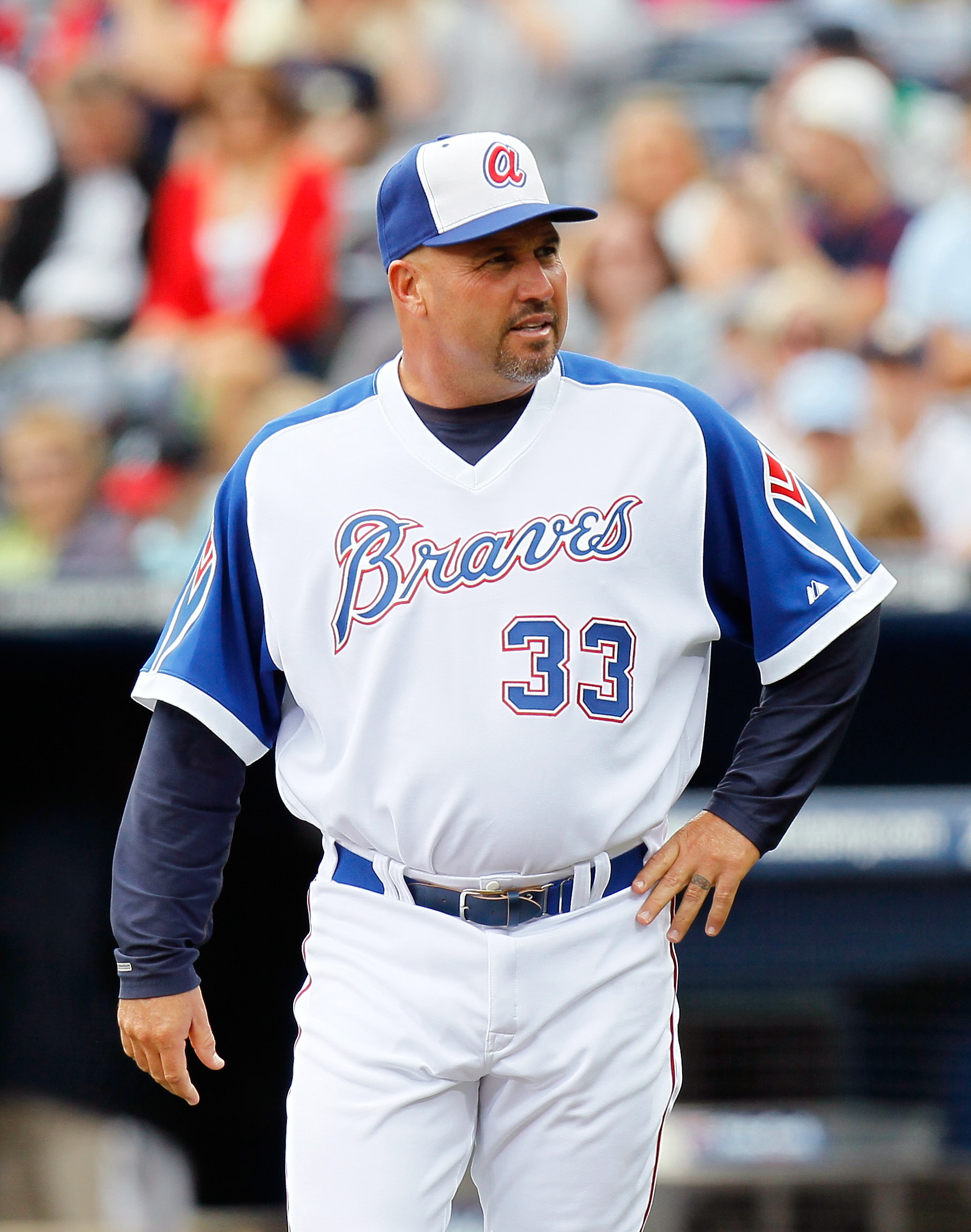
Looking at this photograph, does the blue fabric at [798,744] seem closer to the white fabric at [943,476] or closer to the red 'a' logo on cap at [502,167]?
the red 'a' logo on cap at [502,167]

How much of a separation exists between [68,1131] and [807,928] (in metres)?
2.23

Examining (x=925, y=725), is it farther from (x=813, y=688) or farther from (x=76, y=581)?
(x=813, y=688)

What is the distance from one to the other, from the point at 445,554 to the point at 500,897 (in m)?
0.40

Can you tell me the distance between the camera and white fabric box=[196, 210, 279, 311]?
512 cm

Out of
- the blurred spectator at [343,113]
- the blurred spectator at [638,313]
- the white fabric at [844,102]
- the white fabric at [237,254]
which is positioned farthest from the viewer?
the blurred spectator at [343,113]

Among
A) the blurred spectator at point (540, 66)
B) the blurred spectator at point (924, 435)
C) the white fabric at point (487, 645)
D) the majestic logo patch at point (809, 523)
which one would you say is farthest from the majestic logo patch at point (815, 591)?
the blurred spectator at point (540, 66)

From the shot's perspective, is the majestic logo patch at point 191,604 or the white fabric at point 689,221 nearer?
the majestic logo patch at point 191,604

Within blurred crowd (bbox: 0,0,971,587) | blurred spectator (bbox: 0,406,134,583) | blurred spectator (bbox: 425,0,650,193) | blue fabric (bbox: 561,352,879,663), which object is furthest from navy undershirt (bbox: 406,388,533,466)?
blurred spectator (bbox: 425,0,650,193)

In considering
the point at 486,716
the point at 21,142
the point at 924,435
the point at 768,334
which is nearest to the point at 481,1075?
the point at 486,716

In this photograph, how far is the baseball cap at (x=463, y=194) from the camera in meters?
1.85

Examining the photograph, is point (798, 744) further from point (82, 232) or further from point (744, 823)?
point (82, 232)

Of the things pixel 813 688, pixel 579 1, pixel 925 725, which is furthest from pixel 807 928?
pixel 579 1

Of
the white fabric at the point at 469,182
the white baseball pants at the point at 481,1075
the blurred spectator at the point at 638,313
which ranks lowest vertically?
the white baseball pants at the point at 481,1075

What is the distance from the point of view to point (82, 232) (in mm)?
5352
